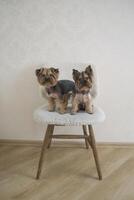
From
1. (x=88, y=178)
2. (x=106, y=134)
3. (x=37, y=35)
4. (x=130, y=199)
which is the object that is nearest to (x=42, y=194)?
(x=88, y=178)

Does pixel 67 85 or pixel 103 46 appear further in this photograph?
pixel 103 46

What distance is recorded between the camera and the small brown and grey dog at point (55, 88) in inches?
70.8

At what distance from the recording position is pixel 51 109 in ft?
6.25

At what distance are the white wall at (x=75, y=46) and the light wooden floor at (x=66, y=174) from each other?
26cm

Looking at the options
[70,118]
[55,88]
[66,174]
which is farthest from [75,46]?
[66,174]

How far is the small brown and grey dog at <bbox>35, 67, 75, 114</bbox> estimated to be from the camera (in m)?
1.80

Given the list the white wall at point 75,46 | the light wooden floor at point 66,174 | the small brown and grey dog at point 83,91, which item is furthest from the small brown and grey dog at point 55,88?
the light wooden floor at point 66,174

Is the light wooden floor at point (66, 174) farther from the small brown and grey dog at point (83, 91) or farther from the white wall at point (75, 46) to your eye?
the small brown and grey dog at point (83, 91)

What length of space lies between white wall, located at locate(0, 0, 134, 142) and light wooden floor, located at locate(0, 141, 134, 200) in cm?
26

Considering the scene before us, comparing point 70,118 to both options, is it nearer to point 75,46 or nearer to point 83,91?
point 83,91

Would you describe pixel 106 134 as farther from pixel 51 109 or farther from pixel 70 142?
pixel 51 109

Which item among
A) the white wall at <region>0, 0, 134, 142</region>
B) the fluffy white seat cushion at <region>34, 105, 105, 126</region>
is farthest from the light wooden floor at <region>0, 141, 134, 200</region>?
the fluffy white seat cushion at <region>34, 105, 105, 126</region>

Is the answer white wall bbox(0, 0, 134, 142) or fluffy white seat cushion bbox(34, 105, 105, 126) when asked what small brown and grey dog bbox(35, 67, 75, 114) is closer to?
fluffy white seat cushion bbox(34, 105, 105, 126)

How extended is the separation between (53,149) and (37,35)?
3.29 ft
